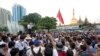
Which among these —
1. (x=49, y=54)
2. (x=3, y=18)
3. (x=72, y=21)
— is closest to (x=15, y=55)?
(x=49, y=54)

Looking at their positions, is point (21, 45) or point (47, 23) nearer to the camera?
point (21, 45)

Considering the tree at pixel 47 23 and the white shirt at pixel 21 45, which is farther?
the tree at pixel 47 23

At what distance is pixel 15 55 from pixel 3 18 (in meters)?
149

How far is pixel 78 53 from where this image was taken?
9.18m

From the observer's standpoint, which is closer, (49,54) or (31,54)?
(49,54)

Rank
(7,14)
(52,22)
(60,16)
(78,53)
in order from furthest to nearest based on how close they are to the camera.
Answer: (7,14), (52,22), (60,16), (78,53)

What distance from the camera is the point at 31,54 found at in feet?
32.0

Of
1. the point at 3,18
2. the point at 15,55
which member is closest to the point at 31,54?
the point at 15,55

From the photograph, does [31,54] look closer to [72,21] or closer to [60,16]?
[60,16]

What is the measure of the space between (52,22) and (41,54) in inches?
4217

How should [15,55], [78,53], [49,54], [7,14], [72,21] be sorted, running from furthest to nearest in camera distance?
[7,14]
[72,21]
[78,53]
[49,54]
[15,55]

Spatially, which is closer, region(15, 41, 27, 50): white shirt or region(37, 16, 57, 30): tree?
region(15, 41, 27, 50): white shirt

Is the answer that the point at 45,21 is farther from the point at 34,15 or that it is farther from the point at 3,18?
the point at 3,18

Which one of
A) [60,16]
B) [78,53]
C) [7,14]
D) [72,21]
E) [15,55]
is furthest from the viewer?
[7,14]
